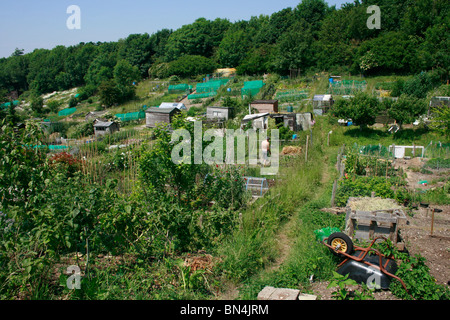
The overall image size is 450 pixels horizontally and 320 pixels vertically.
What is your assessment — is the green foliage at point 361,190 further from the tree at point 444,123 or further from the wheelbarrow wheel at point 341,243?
the tree at point 444,123

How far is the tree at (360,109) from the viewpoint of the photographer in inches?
667

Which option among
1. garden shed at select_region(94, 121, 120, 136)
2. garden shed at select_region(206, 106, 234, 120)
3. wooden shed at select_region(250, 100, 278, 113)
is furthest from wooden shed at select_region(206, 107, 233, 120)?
garden shed at select_region(94, 121, 120, 136)

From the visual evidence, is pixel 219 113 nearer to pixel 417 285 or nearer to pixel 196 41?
pixel 417 285

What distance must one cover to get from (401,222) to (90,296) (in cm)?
647

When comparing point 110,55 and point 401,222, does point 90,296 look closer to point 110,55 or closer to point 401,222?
point 401,222

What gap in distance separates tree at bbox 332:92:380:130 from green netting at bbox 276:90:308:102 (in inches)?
411

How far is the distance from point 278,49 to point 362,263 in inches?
1471

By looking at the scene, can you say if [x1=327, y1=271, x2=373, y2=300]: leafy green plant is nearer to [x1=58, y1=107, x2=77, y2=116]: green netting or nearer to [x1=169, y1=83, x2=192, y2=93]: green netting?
[x1=169, y1=83, x2=192, y2=93]: green netting

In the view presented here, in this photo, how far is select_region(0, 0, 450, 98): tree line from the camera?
1243 inches

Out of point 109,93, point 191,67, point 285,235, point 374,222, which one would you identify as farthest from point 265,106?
point 191,67

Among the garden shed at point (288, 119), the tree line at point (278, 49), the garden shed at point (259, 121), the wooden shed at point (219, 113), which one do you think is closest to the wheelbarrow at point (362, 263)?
the garden shed at point (288, 119)

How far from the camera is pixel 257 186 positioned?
9.27 metres

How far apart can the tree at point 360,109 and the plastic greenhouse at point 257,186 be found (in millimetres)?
9819
